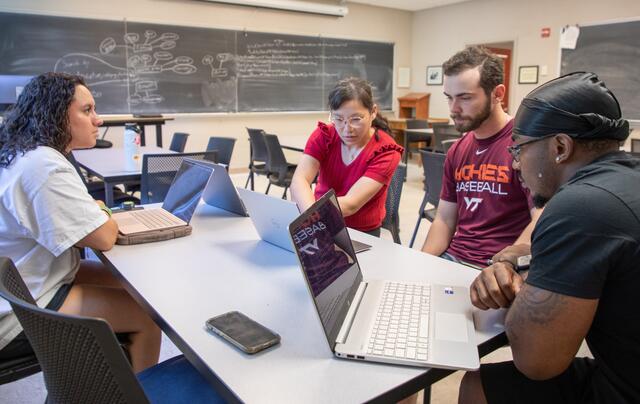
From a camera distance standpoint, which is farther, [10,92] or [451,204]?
[10,92]

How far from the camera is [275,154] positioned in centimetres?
438

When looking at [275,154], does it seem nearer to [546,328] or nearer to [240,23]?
[240,23]

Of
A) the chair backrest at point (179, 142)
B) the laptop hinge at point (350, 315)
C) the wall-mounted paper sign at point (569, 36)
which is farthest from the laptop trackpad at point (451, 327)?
the wall-mounted paper sign at point (569, 36)

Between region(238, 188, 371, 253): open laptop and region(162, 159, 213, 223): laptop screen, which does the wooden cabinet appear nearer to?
region(162, 159, 213, 223): laptop screen

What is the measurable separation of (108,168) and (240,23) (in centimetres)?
421

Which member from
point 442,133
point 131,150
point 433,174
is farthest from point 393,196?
point 442,133

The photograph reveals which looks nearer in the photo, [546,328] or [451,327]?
[546,328]

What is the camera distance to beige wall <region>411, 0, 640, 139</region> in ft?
19.8

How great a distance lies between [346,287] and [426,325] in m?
0.19

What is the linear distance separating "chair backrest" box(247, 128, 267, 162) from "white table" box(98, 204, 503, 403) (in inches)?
117

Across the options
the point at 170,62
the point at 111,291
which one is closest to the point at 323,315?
the point at 111,291

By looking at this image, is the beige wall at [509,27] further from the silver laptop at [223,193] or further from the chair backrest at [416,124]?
the silver laptop at [223,193]

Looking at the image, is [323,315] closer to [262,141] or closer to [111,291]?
[111,291]

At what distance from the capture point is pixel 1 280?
0.88m
